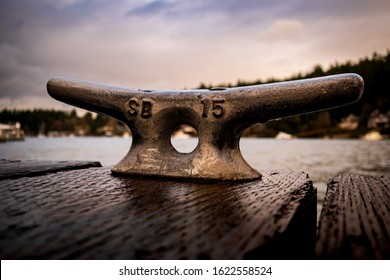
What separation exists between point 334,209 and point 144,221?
23.6 inches

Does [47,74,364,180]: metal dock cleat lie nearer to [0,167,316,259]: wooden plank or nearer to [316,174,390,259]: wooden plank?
[0,167,316,259]: wooden plank

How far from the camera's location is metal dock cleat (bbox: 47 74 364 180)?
65.1 inches

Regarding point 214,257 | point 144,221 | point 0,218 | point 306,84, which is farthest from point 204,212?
point 306,84

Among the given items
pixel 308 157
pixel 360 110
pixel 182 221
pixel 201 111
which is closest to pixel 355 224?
pixel 182 221

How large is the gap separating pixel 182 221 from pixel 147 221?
0.10 meters

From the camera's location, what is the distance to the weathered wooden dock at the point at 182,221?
2.16ft

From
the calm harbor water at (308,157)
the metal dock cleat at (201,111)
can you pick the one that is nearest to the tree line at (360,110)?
the calm harbor water at (308,157)

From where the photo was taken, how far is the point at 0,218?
34.3 inches

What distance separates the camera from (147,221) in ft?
2.82

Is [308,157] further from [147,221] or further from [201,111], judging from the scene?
[147,221]

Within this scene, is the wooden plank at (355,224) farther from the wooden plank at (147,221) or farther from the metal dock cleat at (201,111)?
the metal dock cleat at (201,111)
